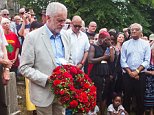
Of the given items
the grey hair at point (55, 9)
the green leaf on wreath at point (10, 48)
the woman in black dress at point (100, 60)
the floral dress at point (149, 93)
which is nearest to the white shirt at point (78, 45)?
the woman in black dress at point (100, 60)

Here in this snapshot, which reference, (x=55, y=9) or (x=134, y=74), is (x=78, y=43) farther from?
(x=55, y=9)

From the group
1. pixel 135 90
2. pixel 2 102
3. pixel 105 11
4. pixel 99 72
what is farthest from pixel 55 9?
pixel 105 11

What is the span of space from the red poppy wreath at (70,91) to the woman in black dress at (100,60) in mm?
3367

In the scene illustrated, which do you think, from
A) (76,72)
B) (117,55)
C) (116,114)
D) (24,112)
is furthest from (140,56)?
(76,72)

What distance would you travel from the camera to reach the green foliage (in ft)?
66.4

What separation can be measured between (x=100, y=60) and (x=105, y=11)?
40.4ft

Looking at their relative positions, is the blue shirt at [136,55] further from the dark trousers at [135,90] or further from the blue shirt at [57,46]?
the blue shirt at [57,46]

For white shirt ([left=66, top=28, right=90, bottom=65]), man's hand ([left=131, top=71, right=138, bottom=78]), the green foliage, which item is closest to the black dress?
white shirt ([left=66, top=28, right=90, bottom=65])

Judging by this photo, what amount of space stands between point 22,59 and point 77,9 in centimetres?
1605

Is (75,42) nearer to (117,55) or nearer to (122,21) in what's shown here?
(117,55)

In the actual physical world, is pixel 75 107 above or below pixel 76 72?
below

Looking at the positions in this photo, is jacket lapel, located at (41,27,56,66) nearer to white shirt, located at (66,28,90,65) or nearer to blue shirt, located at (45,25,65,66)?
blue shirt, located at (45,25,65,66)

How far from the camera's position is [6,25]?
8.97 meters

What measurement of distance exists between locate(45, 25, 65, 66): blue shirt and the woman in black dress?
3.25m
